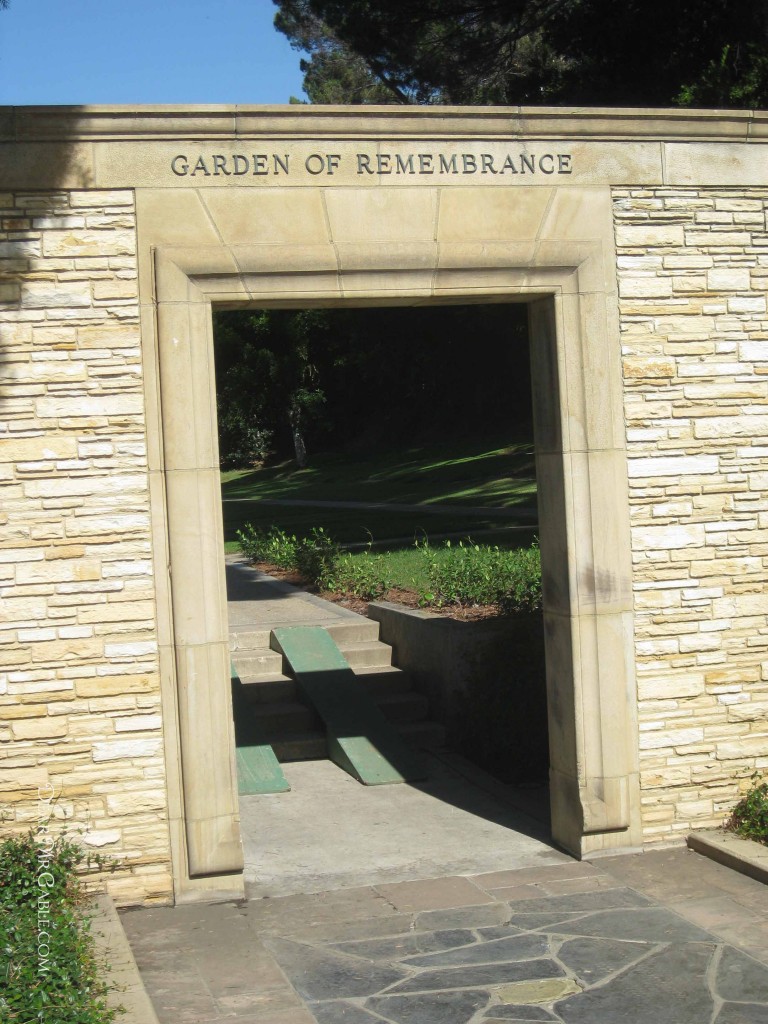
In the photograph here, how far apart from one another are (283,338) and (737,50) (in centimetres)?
2172

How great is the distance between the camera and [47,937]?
4812mm

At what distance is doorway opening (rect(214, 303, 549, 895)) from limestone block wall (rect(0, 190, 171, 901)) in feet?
3.69

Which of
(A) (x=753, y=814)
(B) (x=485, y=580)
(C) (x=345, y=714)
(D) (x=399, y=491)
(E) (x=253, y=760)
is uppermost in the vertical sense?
(D) (x=399, y=491)

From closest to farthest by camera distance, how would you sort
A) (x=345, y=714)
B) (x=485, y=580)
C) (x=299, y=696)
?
(x=345, y=714), (x=299, y=696), (x=485, y=580)

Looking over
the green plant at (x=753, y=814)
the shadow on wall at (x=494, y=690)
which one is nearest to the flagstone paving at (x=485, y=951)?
the green plant at (x=753, y=814)

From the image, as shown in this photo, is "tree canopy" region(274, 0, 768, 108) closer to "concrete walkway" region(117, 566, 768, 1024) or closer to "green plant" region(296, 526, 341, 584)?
"green plant" region(296, 526, 341, 584)

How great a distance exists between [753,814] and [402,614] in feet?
14.0

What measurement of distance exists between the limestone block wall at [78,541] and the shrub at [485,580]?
15.0 feet

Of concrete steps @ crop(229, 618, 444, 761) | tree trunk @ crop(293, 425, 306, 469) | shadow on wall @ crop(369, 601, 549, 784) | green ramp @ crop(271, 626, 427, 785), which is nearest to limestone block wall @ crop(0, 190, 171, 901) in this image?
green ramp @ crop(271, 626, 427, 785)

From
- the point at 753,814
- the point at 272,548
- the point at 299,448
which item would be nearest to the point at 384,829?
the point at 753,814

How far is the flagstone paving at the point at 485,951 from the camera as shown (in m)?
4.95

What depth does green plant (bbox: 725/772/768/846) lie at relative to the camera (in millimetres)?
6902

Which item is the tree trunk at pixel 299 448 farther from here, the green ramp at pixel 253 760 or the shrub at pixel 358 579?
the green ramp at pixel 253 760

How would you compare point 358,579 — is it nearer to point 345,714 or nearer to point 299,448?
point 345,714
